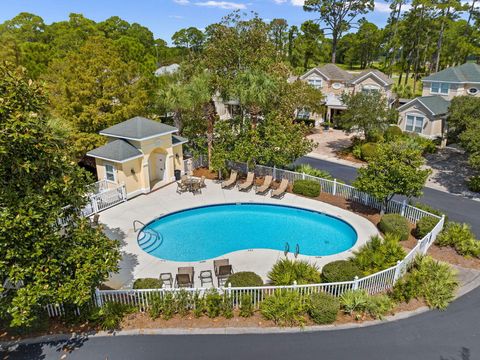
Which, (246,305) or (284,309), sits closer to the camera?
(284,309)

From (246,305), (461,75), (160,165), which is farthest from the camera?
(461,75)

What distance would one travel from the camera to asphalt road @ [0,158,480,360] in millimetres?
11031

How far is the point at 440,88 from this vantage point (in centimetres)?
4069

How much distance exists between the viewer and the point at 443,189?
26078 mm

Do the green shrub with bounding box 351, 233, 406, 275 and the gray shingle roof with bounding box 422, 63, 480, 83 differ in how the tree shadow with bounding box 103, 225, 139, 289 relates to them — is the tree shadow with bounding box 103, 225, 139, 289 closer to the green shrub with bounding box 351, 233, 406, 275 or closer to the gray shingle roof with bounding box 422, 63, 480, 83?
the green shrub with bounding box 351, 233, 406, 275

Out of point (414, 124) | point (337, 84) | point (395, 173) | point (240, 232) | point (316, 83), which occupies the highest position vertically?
point (316, 83)

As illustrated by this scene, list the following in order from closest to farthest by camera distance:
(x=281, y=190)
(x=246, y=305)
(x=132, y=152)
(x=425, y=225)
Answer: (x=246, y=305) → (x=425, y=225) → (x=132, y=152) → (x=281, y=190)

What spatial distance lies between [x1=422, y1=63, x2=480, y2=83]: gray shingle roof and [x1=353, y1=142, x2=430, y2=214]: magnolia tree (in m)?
26.2

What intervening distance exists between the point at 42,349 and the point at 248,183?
16454 millimetres

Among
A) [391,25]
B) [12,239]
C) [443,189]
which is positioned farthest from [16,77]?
[391,25]

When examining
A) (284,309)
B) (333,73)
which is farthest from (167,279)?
(333,73)

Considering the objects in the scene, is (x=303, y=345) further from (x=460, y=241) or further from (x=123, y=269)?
(x=460, y=241)

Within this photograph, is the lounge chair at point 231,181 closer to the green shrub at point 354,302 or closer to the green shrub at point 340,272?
the green shrub at point 340,272

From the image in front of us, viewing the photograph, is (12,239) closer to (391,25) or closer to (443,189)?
(443,189)
